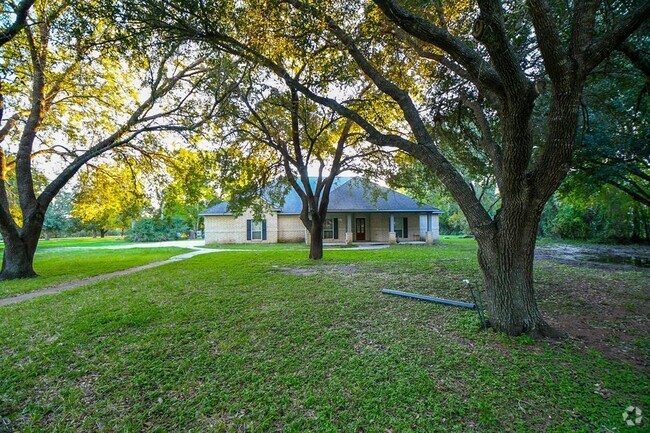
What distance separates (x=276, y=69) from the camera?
5.29 metres

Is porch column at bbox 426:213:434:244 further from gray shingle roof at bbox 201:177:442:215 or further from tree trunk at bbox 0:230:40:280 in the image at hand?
tree trunk at bbox 0:230:40:280

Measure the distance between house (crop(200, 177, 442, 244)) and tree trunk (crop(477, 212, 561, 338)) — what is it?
17.1 m

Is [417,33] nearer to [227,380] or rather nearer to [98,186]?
[227,380]

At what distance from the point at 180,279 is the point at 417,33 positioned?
8257 mm

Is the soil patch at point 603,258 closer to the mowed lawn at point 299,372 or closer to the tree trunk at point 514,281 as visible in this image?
the mowed lawn at point 299,372

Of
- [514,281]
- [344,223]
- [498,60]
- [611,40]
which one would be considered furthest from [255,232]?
[611,40]

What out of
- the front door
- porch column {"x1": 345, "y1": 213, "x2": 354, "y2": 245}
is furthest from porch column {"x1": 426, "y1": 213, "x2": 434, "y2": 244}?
porch column {"x1": 345, "y1": 213, "x2": 354, "y2": 245}

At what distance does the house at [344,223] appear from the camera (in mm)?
21359

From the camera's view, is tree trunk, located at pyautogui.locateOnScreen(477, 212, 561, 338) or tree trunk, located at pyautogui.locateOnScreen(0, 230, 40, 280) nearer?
tree trunk, located at pyautogui.locateOnScreen(477, 212, 561, 338)

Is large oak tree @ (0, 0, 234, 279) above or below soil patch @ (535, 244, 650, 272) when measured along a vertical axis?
above

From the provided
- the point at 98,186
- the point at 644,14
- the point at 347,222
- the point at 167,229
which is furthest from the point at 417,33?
the point at 167,229

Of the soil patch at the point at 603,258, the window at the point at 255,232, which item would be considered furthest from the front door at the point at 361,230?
the soil patch at the point at 603,258

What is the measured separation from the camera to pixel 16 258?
9.31 meters

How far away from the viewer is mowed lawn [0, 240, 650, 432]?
243cm
